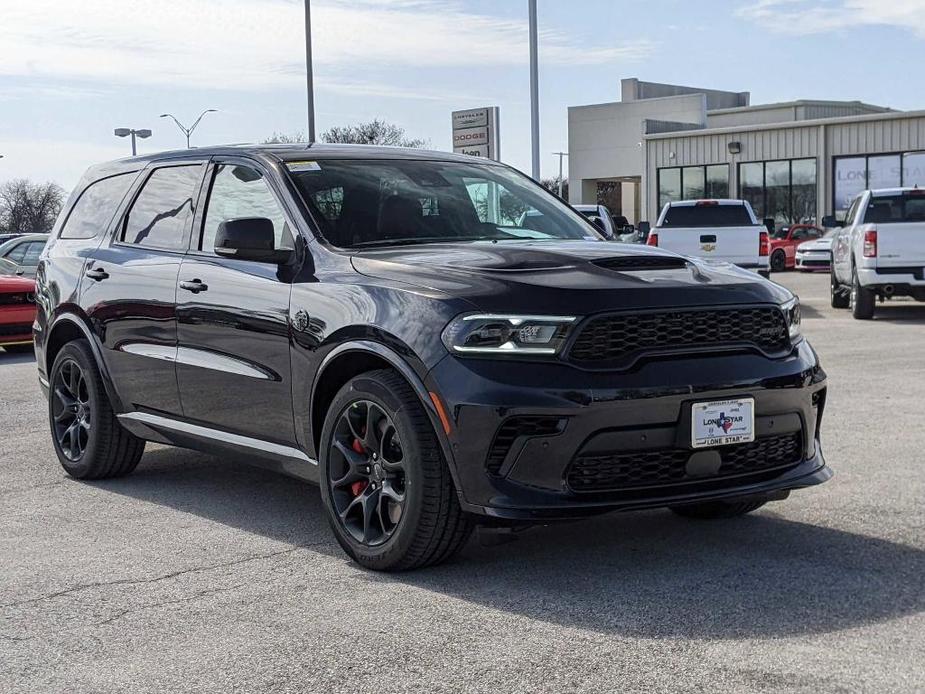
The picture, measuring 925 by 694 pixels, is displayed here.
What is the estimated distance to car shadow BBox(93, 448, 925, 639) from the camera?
452cm

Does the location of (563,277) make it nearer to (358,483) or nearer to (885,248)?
(358,483)

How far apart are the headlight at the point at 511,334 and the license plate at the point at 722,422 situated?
0.57 meters

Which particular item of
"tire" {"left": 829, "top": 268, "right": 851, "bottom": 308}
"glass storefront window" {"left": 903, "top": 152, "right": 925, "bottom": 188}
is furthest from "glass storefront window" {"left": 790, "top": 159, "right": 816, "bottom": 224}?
"tire" {"left": 829, "top": 268, "right": 851, "bottom": 308}

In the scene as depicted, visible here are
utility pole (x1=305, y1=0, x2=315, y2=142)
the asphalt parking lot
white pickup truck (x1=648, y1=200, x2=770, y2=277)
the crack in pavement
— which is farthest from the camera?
utility pole (x1=305, y1=0, x2=315, y2=142)

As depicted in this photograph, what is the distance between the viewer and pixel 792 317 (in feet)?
17.9

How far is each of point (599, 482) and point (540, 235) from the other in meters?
1.83

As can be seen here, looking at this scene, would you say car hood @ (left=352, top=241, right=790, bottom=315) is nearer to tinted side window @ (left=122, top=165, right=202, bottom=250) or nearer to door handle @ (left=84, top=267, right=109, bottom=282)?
tinted side window @ (left=122, top=165, right=202, bottom=250)

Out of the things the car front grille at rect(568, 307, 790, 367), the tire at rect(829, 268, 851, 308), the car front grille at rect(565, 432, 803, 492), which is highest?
the car front grille at rect(568, 307, 790, 367)

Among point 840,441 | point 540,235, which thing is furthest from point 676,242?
point 540,235

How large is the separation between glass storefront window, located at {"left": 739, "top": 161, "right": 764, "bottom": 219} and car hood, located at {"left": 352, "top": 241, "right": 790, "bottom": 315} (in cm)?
4315

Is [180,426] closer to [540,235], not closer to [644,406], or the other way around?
[540,235]

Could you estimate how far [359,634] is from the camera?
443 centimetres

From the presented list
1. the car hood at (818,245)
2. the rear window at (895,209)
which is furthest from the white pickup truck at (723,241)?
the car hood at (818,245)

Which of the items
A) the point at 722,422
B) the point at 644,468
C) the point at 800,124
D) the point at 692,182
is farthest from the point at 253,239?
the point at 692,182
